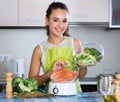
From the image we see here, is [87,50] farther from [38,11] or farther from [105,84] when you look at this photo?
[38,11]

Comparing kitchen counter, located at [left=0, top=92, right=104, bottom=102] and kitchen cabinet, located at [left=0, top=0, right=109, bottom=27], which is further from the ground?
kitchen cabinet, located at [left=0, top=0, right=109, bottom=27]

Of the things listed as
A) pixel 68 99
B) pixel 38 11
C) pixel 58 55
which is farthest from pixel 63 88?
pixel 38 11

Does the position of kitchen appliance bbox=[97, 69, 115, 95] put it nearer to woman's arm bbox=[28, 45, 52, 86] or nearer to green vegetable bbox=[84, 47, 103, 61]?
green vegetable bbox=[84, 47, 103, 61]

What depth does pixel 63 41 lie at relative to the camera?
1916 mm

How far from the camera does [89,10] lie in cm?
284

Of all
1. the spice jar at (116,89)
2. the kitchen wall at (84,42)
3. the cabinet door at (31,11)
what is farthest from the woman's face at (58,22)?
the kitchen wall at (84,42)

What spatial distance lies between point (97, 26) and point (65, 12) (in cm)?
114

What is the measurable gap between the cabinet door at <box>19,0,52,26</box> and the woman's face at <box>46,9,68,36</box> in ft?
3.22

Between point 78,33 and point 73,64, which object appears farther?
point 78,33

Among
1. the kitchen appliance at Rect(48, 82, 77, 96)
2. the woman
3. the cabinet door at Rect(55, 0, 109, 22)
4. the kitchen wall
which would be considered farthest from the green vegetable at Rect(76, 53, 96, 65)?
the kitchen wall

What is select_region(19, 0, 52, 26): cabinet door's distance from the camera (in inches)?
111

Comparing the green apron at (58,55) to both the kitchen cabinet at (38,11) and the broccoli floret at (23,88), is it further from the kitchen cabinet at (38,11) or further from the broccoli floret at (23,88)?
the kitchen cabinet at (38,11)

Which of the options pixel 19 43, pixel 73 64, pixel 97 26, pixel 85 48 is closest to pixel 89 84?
pixel 97 26

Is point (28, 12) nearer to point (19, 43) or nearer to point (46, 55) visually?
point (19, 43)
